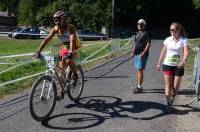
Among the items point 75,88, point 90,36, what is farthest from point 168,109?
point 90,36

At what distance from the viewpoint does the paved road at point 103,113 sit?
800 cm

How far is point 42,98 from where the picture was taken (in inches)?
330

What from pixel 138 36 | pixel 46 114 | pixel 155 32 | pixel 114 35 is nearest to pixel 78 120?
pixel 46 114

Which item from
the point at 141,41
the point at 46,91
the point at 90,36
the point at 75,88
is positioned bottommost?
the point at 90,36

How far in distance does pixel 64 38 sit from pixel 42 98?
1507 mm

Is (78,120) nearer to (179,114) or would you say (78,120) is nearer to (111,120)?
(111,120)

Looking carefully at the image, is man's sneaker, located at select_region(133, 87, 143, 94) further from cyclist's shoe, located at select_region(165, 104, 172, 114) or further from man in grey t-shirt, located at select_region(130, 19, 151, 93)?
cyclist's shoe, located at select_region(165, 104, 172, 114)

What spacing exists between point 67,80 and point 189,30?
69386 millimetres

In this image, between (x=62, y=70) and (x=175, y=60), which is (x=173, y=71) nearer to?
(x=175, y=60)

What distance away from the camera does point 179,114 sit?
9.11 meters

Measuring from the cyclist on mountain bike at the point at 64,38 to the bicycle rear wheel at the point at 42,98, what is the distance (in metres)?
0.66

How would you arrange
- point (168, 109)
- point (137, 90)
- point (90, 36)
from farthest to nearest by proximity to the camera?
point (90, 36), point (137, 90), point (168, 109)

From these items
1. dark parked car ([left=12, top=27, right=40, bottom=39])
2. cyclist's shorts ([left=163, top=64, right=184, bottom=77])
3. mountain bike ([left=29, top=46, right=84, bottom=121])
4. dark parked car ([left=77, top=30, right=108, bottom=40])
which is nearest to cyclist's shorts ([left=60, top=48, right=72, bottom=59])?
mountain bike ([left=29, top=46, right=84, bottom=121])

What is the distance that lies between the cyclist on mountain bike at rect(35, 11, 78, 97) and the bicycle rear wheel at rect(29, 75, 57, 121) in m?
0.66
